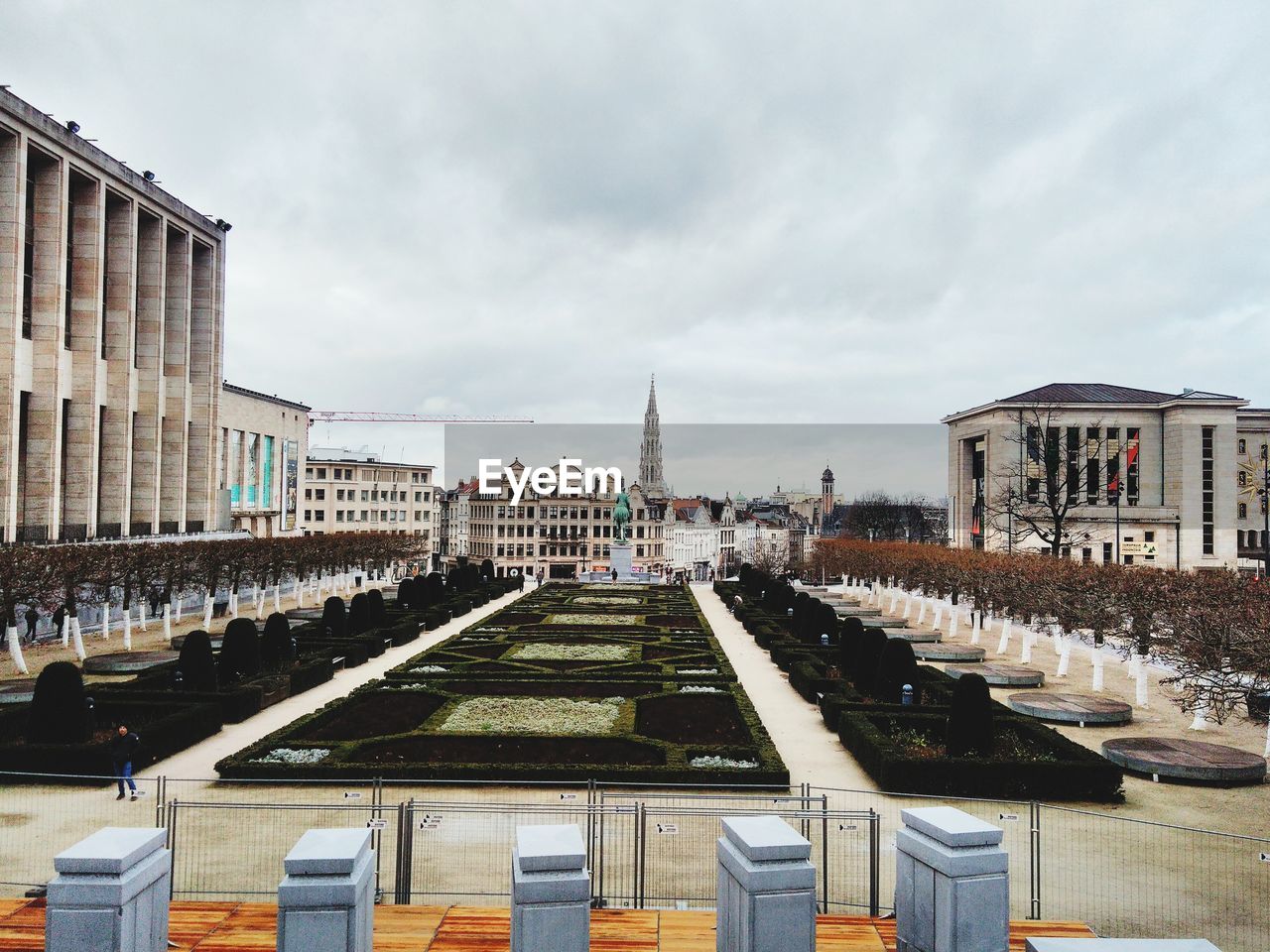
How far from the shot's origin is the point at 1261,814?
1586cm

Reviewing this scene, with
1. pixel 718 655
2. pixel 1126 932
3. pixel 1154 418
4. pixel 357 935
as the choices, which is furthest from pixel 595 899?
pixel 1154 418

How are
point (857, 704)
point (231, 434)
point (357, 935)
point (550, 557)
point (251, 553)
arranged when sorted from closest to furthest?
point (357, 935) → point (857, 704) → point (251, 553) → point (231, 434) → point (550, 557)

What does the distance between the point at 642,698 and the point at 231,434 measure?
205 ft

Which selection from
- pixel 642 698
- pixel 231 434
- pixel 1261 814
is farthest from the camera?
pixel 231 434

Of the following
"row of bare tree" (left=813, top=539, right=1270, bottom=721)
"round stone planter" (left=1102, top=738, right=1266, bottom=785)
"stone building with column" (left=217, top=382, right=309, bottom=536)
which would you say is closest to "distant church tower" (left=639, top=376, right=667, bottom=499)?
"stone building with column" (left=217, top=382, right=309, bottom=536)

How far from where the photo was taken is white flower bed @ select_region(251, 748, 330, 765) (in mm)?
18391

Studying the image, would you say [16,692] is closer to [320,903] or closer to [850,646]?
[320,903]

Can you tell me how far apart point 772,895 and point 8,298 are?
2113 inches

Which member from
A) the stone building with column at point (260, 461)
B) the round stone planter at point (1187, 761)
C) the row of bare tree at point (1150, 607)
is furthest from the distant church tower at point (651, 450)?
the round stone planter at point (1187, 761)

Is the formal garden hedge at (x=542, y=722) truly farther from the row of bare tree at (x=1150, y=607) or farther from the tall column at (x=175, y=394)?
the tall column at (x=175, y=394)

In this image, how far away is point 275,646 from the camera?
94.8ft

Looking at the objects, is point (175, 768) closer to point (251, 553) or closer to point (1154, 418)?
point (251, 553)

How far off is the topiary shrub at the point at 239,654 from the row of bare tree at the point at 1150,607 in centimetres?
2435

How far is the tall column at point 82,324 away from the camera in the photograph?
180ft
